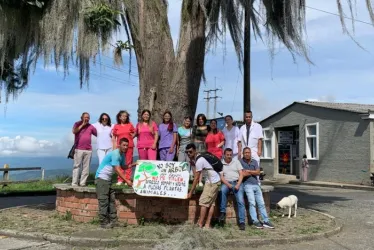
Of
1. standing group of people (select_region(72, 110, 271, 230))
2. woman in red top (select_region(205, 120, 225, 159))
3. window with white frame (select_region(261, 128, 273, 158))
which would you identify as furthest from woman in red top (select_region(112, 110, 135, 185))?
window with white frame (select_region(261, 128, 273, 158))

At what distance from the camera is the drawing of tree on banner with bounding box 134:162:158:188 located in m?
8.38

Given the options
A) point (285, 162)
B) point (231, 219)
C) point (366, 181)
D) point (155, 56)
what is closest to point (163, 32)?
point (155, 56)

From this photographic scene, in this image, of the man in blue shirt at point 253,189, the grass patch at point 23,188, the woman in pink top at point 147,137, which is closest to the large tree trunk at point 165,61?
the woman in pink top at point 147,137

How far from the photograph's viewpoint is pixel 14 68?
13.1 metres

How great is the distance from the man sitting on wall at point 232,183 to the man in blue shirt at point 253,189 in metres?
0.15

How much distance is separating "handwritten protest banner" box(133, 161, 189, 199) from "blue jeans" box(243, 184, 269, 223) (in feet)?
4.06

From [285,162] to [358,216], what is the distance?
1870cm

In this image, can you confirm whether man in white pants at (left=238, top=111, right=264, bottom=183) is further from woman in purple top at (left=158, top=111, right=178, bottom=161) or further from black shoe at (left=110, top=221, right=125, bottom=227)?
black shoe at (left=110, top=221, right=125, bottom=227)

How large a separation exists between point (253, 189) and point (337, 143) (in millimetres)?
16748

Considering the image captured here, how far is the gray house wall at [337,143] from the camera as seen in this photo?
22.3 metres

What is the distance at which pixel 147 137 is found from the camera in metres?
9.13

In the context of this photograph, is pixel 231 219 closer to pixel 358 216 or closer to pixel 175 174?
pixel 175 174

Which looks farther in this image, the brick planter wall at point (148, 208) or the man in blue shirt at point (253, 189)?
the man in blue shirt at point (253, 189)

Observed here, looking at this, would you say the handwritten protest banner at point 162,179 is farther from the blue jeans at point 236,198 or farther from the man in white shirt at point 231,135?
the man in white shirt at point 231,135
